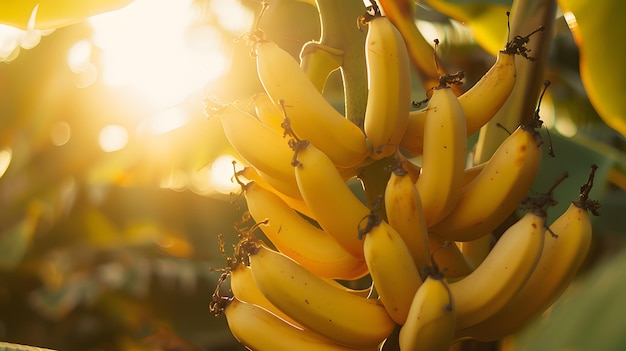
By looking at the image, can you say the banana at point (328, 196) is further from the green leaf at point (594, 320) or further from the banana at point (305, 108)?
the green leaf at point (594, 320)

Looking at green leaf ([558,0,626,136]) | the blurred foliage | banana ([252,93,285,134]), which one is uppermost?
the blurred foliage

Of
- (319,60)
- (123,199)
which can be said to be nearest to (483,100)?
(319,60)

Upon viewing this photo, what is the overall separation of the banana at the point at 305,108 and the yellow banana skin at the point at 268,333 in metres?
0.20

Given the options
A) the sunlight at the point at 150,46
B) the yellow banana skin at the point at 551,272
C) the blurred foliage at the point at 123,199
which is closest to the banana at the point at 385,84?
the yellow banana skin at the point at 551,272

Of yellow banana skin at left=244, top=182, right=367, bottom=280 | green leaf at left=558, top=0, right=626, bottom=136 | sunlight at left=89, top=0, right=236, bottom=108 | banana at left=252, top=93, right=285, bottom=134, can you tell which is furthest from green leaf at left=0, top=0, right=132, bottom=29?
sunlight at left=89, top=0, right=236, bottom=108

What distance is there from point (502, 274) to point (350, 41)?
32 cm

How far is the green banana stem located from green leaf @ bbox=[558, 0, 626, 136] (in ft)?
0.36

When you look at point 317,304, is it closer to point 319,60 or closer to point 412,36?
point 319,60

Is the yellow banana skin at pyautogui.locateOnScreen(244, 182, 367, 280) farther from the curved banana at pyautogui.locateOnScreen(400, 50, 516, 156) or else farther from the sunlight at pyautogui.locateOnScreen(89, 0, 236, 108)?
the sunlight at pyautogui.locateOnScreen(89, 0, 236, 108)

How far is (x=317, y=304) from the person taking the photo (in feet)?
2.50

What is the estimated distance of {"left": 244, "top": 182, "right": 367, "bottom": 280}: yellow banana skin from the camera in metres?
0.84

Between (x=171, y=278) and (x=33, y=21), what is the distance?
2020 millimetres

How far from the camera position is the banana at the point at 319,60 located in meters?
0.83

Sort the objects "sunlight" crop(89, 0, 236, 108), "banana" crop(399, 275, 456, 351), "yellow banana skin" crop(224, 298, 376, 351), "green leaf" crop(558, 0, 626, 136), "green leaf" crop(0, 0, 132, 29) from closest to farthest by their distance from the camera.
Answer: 1. "banana" crop(399, 275, 456, 351)
2. "yellow banana skin" crop(224, 298, 376, 351)
3. "green leaf" crop(0, 0, 132, 29)
4. "green leaf" crop(558, 0, 626, 136)
5. "sunlight" crop(89, 0, 236, 108)
